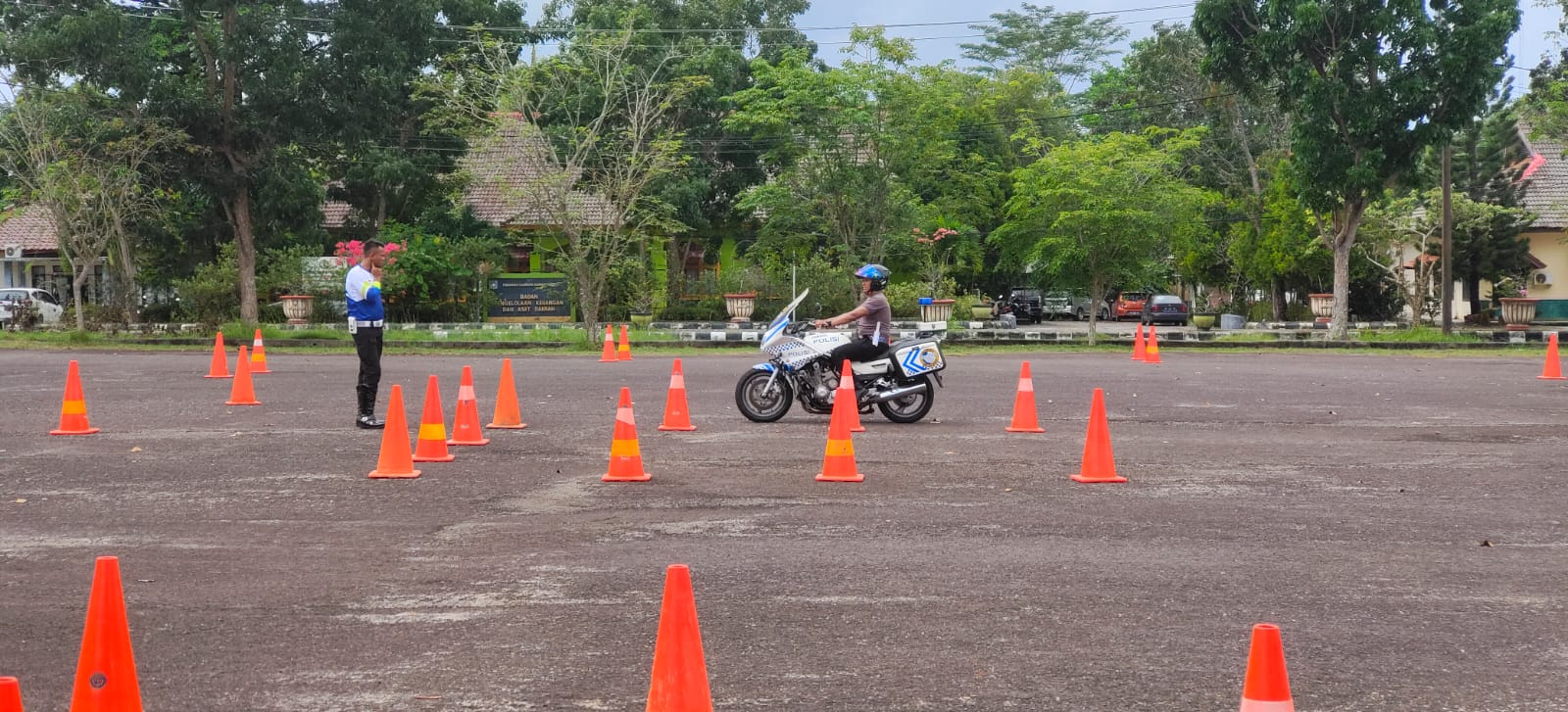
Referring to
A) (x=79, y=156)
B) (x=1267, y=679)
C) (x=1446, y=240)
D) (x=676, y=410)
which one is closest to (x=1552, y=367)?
(x=676, y=410)

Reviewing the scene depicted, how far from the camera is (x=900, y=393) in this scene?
14344 mm

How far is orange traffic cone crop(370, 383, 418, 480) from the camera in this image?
34.9 feet

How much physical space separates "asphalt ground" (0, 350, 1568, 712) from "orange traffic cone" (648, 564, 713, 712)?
81cm

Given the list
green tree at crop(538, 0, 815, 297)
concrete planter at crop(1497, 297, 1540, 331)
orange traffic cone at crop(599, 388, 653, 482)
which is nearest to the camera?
orange traffic cone at crop(599, 388, 653, 482)

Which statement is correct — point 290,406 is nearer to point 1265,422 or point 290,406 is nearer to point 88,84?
point 1265,422

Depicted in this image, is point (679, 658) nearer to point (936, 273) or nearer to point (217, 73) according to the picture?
point (217, 73)

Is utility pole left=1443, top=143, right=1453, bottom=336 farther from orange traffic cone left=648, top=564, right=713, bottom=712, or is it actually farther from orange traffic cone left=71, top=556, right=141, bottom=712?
orange traffic cone left=71, top=556, right=141, bottom=712

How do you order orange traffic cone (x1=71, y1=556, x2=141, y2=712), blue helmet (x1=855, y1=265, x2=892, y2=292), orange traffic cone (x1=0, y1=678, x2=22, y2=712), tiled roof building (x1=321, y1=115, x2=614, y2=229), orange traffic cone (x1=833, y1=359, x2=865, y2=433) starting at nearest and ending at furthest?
orange traffic cone (x1=0, y1=678, x2=22, y2=712) → orange traffic cone (x1=71, y1=556, x2=141, y2=712) → orange traffic cone (x1=833, y1=359, x2=865, y2=433) → blue helmet (x1=855, y1=265, x2=892, y2=292) → tiled roof building (x1=321, y1=115, x2=614, y2=229)

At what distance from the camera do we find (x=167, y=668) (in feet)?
18.2

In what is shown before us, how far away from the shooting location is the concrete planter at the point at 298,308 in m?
39.3

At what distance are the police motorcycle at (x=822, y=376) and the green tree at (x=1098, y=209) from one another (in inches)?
770

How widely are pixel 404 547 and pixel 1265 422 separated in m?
10.1

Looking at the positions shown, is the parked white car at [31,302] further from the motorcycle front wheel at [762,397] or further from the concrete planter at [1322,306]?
the concrete planter at [1322,306]

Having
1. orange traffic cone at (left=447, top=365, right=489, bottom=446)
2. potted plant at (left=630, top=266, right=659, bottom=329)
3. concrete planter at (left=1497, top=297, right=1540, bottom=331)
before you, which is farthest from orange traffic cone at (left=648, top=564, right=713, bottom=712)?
concrete planter at (left=1497, top=297, right=1540, bottom=331)
